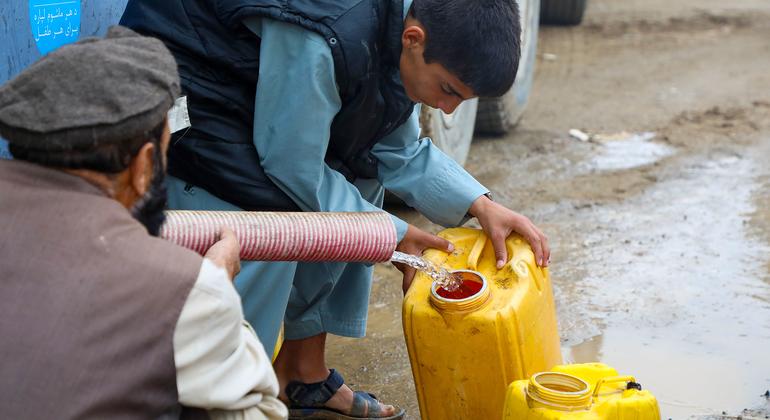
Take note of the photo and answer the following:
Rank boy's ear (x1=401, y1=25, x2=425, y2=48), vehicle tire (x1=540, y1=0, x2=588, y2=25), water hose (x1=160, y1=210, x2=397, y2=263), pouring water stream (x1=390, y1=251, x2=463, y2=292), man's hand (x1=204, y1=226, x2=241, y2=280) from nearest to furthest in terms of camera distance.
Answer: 1. man's hand (x1=204, y1=226, x2=241, y2=280)
2. water hose (x1=160, y1=210, x2=397, y2=263)
3. boy's ear (x1=401, y1=25, x2=425, y2=48)
4. pouring water stream (x1=390, y1=251, x2=463, y2=292)
5. vehicle tire (x1=540, y1=0, x2=588, y2=25)

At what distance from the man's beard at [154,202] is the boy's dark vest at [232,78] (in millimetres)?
604

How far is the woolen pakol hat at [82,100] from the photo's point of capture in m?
1.51

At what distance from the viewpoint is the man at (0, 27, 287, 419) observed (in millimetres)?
1473

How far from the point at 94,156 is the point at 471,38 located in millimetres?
1012

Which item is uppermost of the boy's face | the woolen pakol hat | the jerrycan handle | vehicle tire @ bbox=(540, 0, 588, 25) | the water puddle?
the woolen pakol hat

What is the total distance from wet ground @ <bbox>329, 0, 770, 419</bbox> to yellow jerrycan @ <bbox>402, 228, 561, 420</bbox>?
57cm

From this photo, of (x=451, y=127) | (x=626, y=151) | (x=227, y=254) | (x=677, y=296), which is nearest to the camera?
(x=227, y=254)

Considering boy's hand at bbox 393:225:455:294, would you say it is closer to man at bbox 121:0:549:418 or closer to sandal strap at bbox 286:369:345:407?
man at bbox 121:0:549:418

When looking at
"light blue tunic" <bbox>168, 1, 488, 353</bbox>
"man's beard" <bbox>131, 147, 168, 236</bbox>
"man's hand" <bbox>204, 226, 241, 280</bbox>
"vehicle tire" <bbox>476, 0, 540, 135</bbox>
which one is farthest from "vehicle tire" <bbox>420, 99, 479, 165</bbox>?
"man's beard" <bbox>131, 147, 168, 236</bbox>

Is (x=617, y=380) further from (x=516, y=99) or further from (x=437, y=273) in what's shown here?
(x=516, y=99)

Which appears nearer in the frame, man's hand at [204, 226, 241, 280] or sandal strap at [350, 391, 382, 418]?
man's hand at [204, 226, 241, 280]

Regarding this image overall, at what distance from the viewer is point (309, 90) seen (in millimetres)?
2236

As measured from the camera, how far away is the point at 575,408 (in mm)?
2082

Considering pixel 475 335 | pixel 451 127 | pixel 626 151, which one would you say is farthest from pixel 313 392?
pixel 626 151
